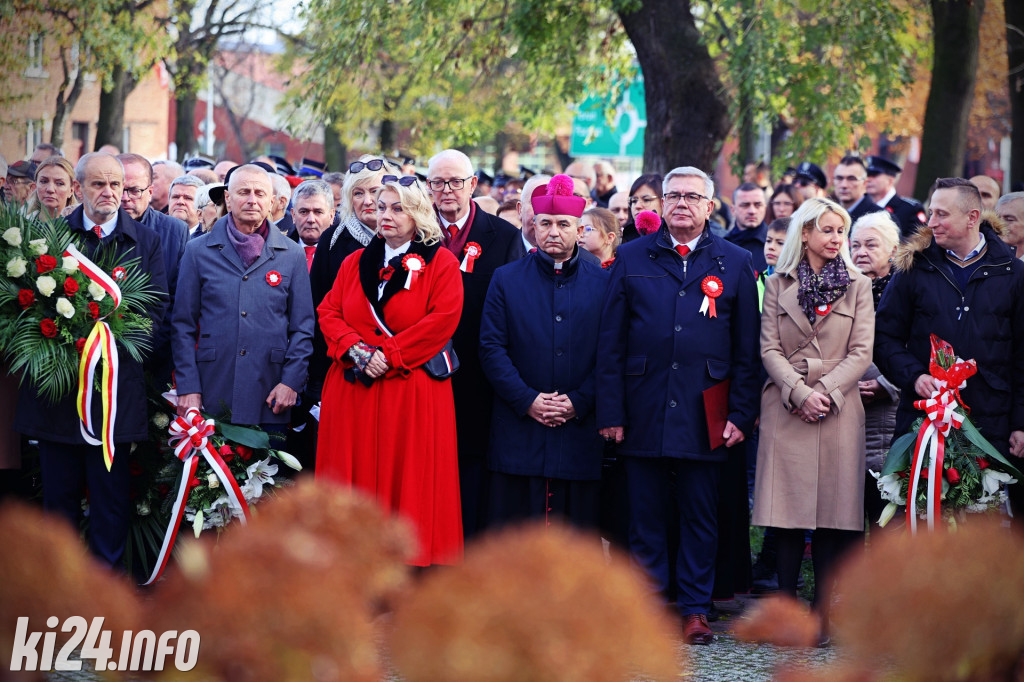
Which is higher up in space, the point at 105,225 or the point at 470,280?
the point at 105,225

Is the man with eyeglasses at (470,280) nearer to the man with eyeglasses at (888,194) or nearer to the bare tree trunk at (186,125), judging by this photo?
the man with eyeglasses at (888,194)

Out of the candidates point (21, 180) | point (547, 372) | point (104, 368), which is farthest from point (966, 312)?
point (21, 180)

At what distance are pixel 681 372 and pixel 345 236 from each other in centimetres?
213

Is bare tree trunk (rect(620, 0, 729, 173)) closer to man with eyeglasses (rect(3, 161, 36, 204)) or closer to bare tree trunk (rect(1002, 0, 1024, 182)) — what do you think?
bare tree trunk (rect(1002, 0, 1024, 182))

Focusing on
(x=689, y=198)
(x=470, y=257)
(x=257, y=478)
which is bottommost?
(x=257, y=478)

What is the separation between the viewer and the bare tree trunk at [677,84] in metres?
13.9

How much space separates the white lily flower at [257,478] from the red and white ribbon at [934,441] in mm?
3224

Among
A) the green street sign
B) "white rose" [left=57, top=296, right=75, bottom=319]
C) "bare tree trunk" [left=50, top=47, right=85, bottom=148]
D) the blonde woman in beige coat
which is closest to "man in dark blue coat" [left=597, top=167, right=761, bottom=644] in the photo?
the blonde woman in beige coat

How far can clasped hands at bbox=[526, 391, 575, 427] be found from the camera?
6.18 meters

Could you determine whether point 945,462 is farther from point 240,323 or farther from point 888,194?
point 888,194

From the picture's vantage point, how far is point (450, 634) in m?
1.29

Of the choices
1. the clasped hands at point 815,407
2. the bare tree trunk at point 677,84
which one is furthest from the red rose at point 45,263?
the bare tree trunk at point 677,84

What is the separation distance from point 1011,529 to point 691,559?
4.78 m

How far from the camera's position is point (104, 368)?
5.96 meters
